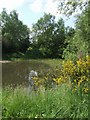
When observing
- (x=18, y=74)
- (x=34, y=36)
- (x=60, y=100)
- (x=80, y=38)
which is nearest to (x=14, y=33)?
(x=34, y=36)

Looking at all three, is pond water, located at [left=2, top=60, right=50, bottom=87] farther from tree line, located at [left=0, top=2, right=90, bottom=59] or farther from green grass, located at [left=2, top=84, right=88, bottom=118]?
tree line, located at [left=0, top=2, right=90, bottom=59]

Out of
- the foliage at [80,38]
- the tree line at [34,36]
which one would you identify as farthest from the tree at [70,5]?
the tree line at [34,36]

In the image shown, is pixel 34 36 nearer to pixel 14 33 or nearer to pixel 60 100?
pixel 14 33

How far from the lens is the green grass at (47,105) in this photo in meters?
4.87

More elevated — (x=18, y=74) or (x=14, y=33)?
(x=14, y=33)

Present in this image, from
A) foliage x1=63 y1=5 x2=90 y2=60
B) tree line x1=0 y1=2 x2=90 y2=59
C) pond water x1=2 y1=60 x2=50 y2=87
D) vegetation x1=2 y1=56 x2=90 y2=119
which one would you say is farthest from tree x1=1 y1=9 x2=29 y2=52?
vegetation x1=2 y1=56 x2=90 y2=119

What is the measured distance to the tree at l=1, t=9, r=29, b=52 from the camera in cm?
5024

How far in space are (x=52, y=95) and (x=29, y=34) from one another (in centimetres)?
4880

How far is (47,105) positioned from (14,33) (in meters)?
48.4

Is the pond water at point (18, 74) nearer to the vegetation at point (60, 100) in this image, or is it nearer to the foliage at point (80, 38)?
the foliage at point (80, 38)

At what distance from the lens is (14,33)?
2088 inches

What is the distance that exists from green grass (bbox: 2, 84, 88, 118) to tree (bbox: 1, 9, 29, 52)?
42.3 meters

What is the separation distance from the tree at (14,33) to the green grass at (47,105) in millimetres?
42307

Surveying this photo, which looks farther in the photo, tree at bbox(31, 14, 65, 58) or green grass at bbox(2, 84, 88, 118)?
tree at bbox(31, 14, 65, 58)
